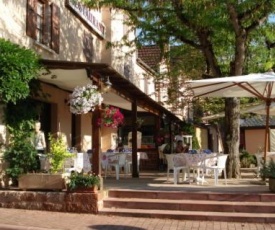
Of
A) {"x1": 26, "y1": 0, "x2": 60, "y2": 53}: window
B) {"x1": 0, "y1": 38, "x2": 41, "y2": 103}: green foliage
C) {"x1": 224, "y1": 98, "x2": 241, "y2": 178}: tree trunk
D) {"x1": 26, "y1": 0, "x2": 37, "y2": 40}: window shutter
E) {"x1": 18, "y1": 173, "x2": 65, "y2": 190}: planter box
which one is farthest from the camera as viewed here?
{"x1": 224, "y1": 98, "x2": 241, "y2": 178}: tree trunk

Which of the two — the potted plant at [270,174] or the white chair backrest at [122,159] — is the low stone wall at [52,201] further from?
the white chair backrest at [122,159]

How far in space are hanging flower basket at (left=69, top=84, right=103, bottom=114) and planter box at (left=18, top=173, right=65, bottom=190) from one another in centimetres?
161

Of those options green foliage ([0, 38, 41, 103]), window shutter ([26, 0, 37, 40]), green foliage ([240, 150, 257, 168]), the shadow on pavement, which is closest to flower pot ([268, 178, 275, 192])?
the shadow on pavement

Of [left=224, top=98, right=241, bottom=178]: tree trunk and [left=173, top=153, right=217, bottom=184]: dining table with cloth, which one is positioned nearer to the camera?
[left=173, top=153, right=217, bottom=184]: dining table with cloth

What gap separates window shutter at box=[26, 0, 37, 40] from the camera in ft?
42.2

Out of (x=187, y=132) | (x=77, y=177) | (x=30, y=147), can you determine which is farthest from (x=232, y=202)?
(x=187, y=132)

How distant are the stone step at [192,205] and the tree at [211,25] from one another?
14.2 ft

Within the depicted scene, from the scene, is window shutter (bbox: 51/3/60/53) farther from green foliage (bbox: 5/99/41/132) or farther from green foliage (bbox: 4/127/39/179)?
green foliage (bbox: 4/127/39/179)

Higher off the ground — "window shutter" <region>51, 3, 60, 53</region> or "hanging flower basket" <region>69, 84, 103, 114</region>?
"window shutter" <region>51, 3, 60, 53</region>

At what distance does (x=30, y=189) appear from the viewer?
33.5 feet

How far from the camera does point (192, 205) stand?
30.6 feet

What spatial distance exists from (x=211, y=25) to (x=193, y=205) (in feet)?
21.2

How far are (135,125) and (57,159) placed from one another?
17.4 ft

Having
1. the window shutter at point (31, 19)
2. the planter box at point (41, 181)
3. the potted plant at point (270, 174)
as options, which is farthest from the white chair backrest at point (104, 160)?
the potted plant at point (270, 174)
